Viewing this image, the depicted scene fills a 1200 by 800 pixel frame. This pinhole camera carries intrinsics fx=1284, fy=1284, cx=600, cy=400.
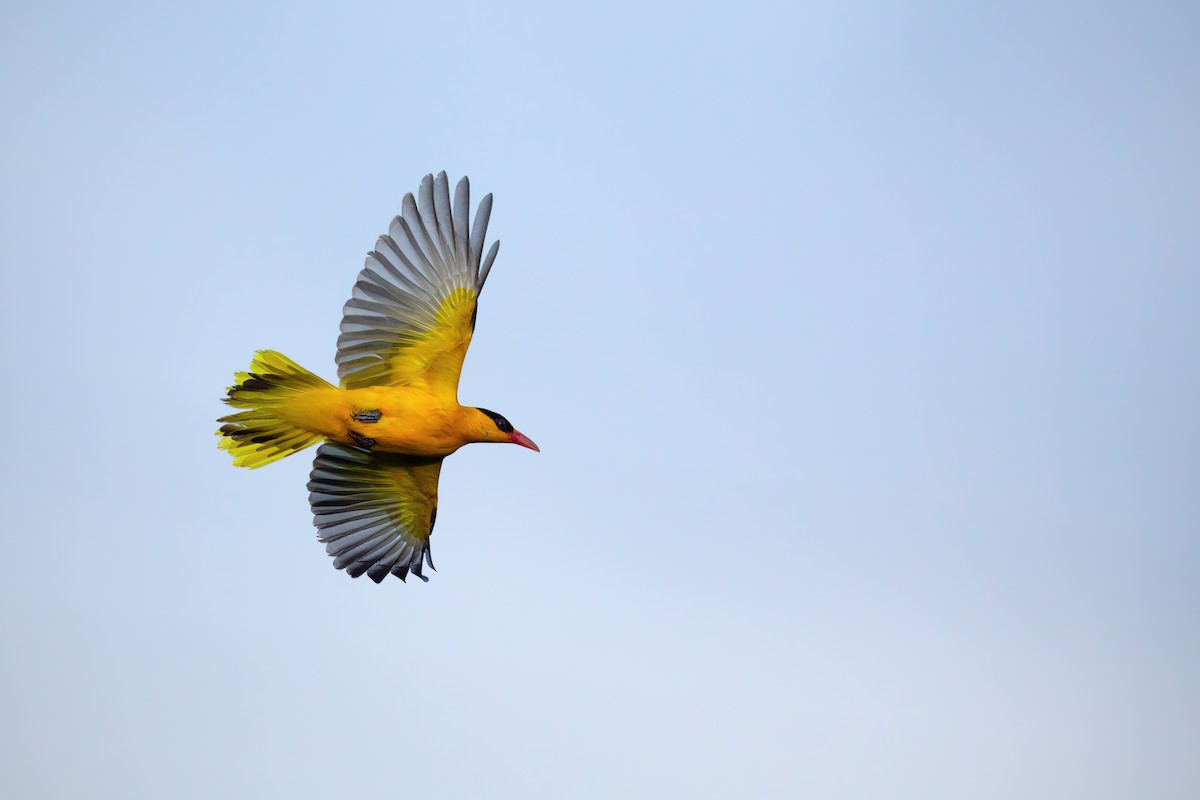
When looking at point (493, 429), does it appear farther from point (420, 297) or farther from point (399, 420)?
point (420, 297)

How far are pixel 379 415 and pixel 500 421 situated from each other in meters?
1.10

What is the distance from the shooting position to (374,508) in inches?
472

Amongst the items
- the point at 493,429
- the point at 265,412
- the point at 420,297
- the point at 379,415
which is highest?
the point at 420,297

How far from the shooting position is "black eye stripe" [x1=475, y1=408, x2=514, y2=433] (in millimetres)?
11094

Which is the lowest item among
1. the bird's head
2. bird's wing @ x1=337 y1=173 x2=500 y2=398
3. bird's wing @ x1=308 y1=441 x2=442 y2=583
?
bird's wing @ x1=308 y1=441 x2=442 y2=583

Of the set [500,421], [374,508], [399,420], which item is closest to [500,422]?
[500,421]

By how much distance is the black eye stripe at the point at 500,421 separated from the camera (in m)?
11.1

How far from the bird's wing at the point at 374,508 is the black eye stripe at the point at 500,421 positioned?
0.94 meters

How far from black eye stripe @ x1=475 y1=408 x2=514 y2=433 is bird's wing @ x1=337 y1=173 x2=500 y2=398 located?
355mm

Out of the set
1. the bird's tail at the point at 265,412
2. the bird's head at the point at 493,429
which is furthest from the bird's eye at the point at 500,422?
the bird's tail at the point at 265,412

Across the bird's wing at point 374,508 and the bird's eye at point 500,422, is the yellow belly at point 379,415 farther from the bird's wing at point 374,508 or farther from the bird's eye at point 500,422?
the bird's wing at point 374,508

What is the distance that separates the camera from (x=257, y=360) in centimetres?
1052

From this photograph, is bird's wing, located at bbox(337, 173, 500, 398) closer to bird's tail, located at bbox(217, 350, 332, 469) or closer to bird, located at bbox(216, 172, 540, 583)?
bird, located at bbox(216, 172, 540, 583)

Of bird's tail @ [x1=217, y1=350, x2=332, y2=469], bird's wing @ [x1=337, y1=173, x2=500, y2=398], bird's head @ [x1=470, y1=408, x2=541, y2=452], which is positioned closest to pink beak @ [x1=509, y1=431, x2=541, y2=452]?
bird's head @ [x1=470, y1=408, x2=541, y2=452]
